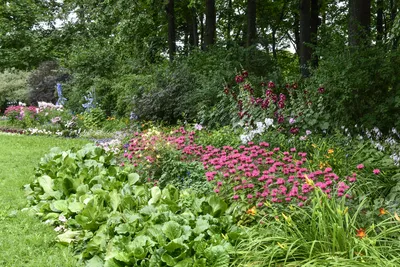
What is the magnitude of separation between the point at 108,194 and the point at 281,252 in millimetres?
2053

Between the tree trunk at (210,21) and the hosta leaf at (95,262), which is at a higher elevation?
the tree trunk at (210,21)

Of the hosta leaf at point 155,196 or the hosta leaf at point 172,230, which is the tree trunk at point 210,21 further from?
the hosta leaf at point 172,230

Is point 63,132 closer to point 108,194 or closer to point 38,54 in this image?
point 108,194

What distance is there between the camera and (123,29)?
17781mm

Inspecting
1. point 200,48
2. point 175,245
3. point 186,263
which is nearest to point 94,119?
point 200,48

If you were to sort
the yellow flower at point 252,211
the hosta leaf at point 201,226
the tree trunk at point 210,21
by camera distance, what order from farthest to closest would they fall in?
the tree trunk at point 210,21, the yellow flower at point 252,211, the hosta leaf at point 201,226

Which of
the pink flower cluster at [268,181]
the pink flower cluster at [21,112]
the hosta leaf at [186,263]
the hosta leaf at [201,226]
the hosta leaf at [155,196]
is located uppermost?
the pink flower cluster at [21,112]

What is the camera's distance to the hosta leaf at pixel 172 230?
11.1ft

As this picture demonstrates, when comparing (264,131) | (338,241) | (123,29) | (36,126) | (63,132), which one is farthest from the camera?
(123,29)

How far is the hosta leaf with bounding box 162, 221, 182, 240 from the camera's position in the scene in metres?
3.39

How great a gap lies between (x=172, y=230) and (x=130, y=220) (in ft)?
1.65

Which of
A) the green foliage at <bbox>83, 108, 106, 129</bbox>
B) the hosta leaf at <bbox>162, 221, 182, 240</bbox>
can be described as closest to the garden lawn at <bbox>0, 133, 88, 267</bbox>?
the hosta leaf at <bbox>162, 221, 182, 240</bbox>

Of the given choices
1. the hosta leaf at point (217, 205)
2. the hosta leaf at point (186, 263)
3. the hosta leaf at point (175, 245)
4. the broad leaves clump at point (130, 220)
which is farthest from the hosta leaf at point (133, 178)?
the hosta leaf at point (186, 263)

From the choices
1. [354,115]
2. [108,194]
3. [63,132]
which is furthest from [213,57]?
[108,194]
